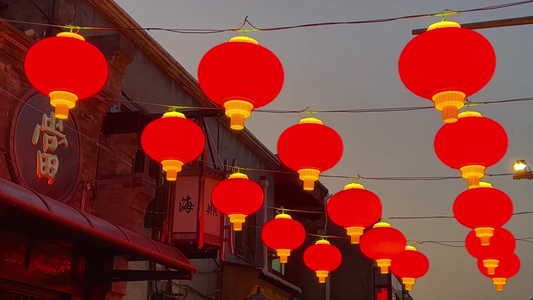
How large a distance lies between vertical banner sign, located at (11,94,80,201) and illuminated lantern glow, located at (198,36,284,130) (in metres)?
3.95

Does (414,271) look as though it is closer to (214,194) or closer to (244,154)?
(214,194)

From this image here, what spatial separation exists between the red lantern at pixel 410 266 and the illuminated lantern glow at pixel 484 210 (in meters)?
4.11

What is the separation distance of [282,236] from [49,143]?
16.9 feet

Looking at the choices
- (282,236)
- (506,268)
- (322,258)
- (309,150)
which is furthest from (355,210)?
(506,268)

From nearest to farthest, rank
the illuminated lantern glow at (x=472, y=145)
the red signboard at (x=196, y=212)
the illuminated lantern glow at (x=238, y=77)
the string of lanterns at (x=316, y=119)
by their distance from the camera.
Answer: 1. the string of lanterns at (x=316, y=119)
2. the illuminated lantern glow at (x=238, y=77)
3. the illuminated lantern glow at (x=472, y=145)
4. the red signboard at (x=196, y=212)

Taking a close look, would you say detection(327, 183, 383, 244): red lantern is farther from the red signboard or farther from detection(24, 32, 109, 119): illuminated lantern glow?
detection(24, 32, 109, 119): illuminated lantern glow

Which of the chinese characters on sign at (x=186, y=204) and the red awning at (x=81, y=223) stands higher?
the chinese characters on sign at (x=186, y=204)

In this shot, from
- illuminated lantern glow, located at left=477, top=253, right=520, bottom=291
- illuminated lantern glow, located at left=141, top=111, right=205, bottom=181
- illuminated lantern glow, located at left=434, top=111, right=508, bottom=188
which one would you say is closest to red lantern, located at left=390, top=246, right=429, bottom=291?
illuminated lantern glow, located at left=477, top=253, right=520, bottom=291

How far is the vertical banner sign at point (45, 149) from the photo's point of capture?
9.74 metres

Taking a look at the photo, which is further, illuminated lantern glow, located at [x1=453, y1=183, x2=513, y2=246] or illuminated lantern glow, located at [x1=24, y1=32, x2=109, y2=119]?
illuminated lantern glow, located at [x1=453, y1=183, x2=513, y2=246]

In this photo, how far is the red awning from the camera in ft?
→ 25.7

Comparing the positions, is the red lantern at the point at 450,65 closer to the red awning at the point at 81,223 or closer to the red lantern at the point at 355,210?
the red lantern at the point at 355,210

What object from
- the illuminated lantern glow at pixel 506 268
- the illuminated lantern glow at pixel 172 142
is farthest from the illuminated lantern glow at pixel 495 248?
the illuminated lantern glow at pixel 172 142

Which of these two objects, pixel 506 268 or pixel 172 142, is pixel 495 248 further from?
pixel 172 142
